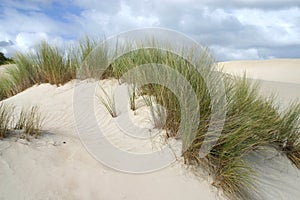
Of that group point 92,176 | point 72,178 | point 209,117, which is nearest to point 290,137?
point 209,117

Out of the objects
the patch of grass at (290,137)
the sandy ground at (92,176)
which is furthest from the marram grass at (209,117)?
the sandy ground at (92,176)

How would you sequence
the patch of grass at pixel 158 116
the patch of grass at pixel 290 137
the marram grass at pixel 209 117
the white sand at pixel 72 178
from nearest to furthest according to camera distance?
the white sand at pixel 72 178
the marram grass at pixel 209 117
the patch of grass at pixel 158 116
the patch of grass at pixel 290 137

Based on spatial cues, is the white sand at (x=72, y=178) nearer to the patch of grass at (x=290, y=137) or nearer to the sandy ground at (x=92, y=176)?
the sandy ground at (x=92, y=176)

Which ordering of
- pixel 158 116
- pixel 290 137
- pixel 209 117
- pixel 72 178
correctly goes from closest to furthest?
pixel 72 178, pixel 209 117, pixel 158 116, pixel 290 137

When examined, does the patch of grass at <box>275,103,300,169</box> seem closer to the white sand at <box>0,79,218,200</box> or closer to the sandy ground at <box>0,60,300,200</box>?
the sandy ground at <box>0,60,300,200</box>

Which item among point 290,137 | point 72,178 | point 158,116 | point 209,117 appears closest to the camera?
point 72,178

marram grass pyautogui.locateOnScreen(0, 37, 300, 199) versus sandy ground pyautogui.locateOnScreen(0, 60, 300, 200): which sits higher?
marram grass pyautogui.locateOnScreen(0, 37, 300, 199)

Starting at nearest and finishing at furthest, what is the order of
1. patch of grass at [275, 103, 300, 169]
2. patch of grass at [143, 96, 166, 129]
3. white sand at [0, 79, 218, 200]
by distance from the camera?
white sand at [0, 79, 218, 200], patch of grass at [143, 96, 166, 129], patch of grass at [275, 103, 300, 169]

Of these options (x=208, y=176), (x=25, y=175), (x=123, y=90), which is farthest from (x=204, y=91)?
(x=25, y=175)

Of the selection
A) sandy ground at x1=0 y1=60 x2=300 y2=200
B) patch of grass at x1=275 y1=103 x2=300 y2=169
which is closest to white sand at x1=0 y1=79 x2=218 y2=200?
sandy ground at x1=0 y1=60 x2=300 y2=200

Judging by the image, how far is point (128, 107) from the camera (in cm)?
533

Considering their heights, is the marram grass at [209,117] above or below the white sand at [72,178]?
above

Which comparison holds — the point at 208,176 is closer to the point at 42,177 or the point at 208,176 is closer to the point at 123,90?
the point at 42,177

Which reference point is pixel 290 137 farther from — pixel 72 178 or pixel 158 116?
pixel 72 178
